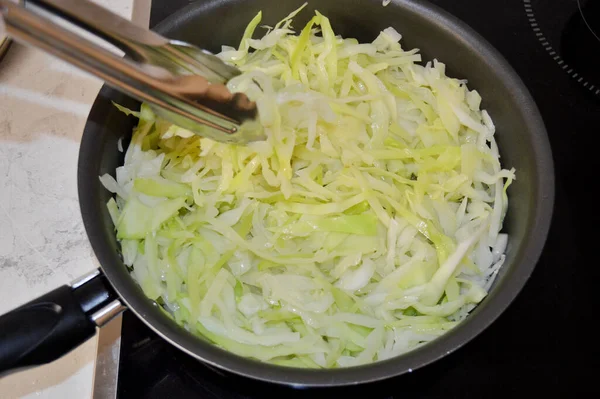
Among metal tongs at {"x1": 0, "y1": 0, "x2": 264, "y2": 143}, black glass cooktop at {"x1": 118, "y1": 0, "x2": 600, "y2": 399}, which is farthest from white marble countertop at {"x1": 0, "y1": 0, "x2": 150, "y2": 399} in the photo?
metal tongs at {"x1": 0, "y1": 0, "x2": 264, "y2": 143}

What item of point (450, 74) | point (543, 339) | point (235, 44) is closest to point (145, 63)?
point (235, 44)

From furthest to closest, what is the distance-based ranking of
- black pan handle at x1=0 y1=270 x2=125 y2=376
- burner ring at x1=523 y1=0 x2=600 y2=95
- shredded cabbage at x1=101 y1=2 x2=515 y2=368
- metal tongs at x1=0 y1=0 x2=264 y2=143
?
1. burner ring at x1=523 y1=0 x2=600 y2=95
2. shredded cabbage at x1=101 y1=2 x2=515 y2=368
3. black pan handle at x1=0 y1=270 x2=125 y2=376
4. metal tongs at x1=0 y1=0 x2=264 y2=143

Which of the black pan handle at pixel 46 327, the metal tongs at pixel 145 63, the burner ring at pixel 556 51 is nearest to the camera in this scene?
the metal tongs at pixel 145 63

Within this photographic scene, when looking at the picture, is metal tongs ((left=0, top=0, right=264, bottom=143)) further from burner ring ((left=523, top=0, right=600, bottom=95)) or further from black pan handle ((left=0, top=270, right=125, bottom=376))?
burner ring ((left=523, top=0, right=600, bottom=95))

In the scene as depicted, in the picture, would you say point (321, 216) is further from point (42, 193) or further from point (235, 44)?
point (42, 193)

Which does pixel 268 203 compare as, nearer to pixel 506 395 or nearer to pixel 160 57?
pixel 160 57

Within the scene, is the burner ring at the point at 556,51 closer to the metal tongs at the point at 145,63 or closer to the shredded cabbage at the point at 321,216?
the shredded cabbage at the point at 321,216

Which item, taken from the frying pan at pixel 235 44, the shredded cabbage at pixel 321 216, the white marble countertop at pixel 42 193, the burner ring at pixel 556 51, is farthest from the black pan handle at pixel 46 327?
the burner ring at pixel 556 51
